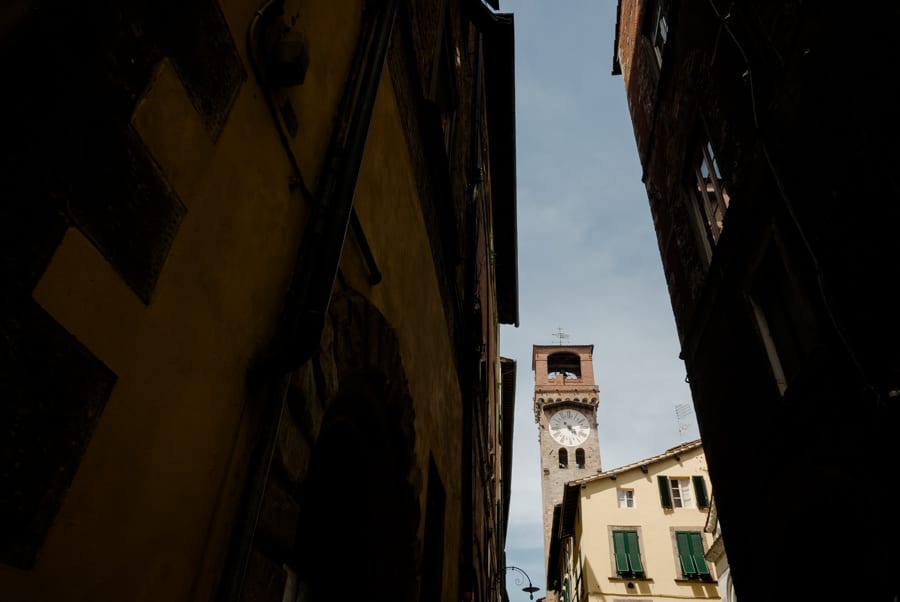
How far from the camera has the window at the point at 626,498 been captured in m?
21.2

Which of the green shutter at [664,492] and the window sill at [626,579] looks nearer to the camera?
the window sill at [626,579]

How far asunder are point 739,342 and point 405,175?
429cm

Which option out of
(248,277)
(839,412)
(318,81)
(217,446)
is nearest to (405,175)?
(318,81)

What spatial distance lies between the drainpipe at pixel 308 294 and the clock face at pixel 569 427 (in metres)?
40.6

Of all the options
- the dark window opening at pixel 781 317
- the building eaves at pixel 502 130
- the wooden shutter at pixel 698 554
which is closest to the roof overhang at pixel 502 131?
the building eaves at pixel 502 130

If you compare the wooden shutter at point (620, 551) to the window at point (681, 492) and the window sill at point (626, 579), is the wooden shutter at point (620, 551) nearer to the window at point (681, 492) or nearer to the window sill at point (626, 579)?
the window sill at point (626, 579)

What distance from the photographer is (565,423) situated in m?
41.3

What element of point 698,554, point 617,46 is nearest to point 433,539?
point 617,46

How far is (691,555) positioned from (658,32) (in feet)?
55.9

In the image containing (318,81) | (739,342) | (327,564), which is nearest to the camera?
(318,81)

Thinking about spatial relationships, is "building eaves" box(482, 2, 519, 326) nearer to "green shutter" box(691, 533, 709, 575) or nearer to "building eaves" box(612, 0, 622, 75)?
"building eaves" box(612, 0, 622, 75)

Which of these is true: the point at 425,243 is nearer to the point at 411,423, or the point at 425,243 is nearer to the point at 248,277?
the point at 411,423

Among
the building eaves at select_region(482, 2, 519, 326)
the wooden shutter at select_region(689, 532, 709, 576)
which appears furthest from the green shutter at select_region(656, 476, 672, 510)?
the building eaves at select_region(482, 2, 519, 326)

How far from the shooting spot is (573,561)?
24.1 meters
